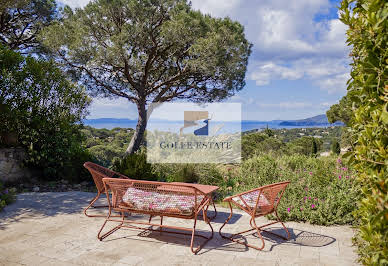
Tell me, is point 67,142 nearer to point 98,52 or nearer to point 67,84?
point 67,84

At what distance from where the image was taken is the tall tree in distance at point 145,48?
28.7 ft

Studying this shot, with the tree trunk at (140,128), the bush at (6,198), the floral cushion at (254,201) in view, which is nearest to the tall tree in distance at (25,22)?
the tree trunk at (140,128)

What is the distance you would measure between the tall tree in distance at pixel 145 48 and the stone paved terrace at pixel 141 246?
5.90 m

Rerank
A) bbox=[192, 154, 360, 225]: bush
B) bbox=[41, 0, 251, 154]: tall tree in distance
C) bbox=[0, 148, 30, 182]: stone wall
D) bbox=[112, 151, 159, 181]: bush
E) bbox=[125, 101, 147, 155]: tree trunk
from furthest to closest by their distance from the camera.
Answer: bbox=[125, 101, 147, 155]: tree trunk → bbox=[41, 0, 251, 154]: tall tree in distance → bbox=[112, 151, 159, 181]: bush → bbox=[0, 148, 30, 182]: stone wall → bbox=[192, 154, 360, 225]: bush

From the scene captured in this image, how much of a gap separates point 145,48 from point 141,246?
291 inches

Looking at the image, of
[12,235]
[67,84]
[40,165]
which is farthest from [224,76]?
[12,235]

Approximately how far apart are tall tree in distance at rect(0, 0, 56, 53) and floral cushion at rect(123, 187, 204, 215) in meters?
9.26

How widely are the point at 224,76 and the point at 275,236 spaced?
6.92 meters

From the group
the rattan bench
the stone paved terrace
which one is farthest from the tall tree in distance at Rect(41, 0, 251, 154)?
the rattan bench

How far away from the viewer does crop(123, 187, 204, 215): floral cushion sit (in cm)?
297

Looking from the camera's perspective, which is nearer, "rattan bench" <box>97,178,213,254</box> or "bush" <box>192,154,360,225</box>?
"rattan bench" <box>97,178,213,254</box>

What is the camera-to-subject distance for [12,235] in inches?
128

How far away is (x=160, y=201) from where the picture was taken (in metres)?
3.01

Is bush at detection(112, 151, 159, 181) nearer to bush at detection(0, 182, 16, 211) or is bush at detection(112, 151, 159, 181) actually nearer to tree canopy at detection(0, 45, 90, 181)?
tree canopy at detection(0, 45, 90, 181)
